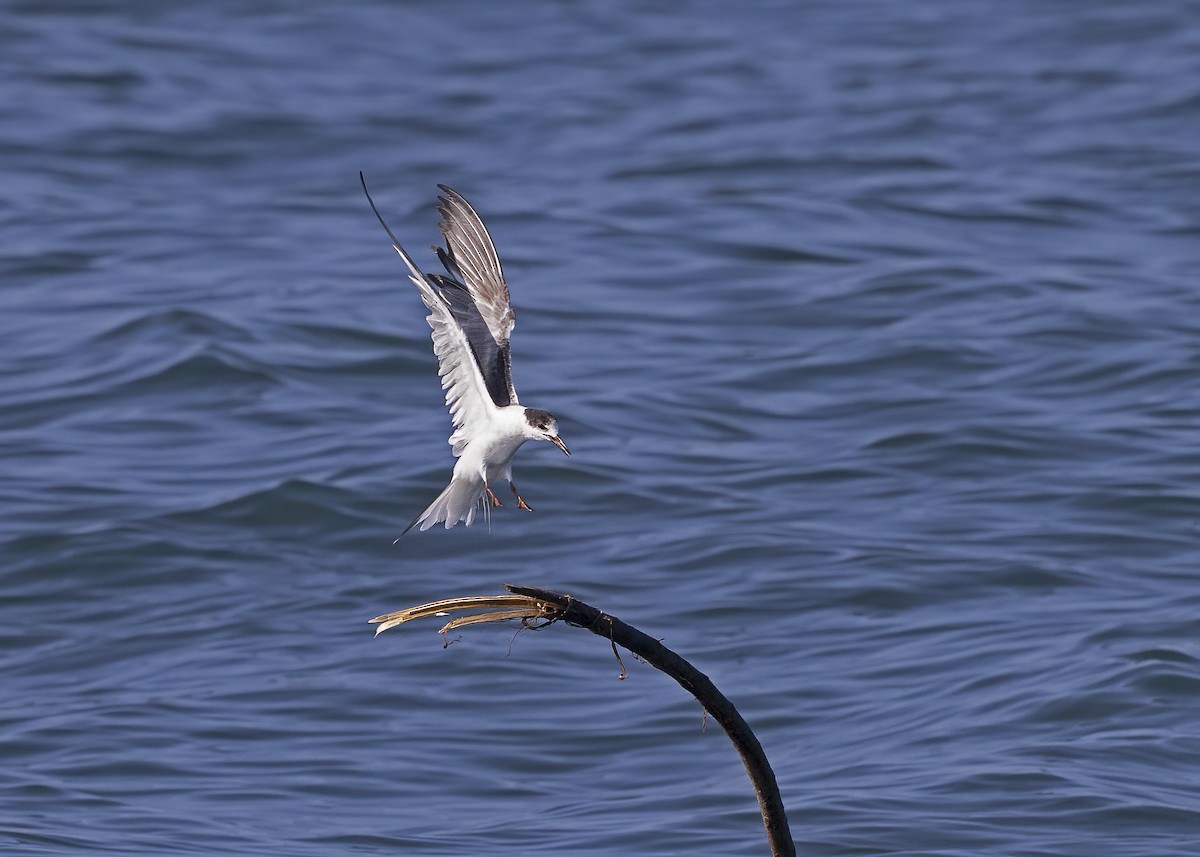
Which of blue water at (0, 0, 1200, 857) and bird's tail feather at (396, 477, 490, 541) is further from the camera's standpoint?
blue water at (0, 0, 1200, 857)

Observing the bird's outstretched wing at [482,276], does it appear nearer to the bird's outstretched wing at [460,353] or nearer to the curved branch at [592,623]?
the bird's outstretched wing at [460,353]

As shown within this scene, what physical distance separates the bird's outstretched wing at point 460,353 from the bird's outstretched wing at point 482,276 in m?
0.02

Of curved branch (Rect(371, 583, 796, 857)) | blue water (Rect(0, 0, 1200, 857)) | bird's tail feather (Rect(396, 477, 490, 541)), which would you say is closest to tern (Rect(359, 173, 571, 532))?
bird's tail feather (Rect(396, 477, 490, 541))

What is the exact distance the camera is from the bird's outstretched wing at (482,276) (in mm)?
5457

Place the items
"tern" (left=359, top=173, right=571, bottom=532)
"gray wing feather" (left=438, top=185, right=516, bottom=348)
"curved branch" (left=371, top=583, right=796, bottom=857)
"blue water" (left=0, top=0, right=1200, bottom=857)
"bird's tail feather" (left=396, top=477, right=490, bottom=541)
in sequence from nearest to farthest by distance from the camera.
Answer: "curved branch" (left=371, top=583, right=796, bottom=857), "tern" (left=359, top=173, right=571, bottom=532), "bird's tail feather" (left=396, top=477, right=490, bottom=541), "gray wing feather" (left=438, top=185, right=516, bottom=348), "blue water" (left=0, top=0, right=1200, bottom=857)

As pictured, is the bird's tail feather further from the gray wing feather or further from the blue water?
the blue water

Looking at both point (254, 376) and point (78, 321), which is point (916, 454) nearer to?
point (254, 376)

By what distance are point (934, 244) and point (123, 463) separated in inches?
280

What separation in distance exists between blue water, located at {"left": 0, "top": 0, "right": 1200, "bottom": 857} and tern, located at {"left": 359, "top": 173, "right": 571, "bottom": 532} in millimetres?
2866

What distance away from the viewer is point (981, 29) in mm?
23797

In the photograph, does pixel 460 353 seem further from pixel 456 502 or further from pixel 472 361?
pixel 456 502

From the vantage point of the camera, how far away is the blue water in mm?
8594

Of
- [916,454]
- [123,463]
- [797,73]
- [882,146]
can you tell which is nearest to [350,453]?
[123,463]

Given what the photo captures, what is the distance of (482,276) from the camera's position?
5691mm
